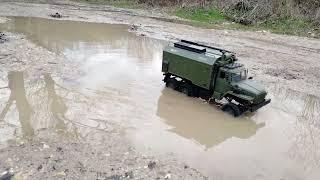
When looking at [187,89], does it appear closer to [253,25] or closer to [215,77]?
[215,77]

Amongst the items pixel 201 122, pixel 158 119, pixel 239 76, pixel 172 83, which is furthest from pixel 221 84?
pixel 158 119

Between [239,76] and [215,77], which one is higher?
[239,76]

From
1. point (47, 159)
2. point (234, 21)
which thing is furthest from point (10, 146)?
point (234, 21)

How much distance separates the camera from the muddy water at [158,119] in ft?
40.1

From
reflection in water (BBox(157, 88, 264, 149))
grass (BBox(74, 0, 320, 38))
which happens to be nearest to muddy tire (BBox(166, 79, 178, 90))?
reflection in water (BBox(157, 88, 264, 149))

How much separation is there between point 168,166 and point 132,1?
26060mm

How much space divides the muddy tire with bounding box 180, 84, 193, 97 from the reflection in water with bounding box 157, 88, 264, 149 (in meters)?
0.29

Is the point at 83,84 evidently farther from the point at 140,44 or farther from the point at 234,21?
the point at 234,21

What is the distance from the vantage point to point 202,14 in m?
31.4

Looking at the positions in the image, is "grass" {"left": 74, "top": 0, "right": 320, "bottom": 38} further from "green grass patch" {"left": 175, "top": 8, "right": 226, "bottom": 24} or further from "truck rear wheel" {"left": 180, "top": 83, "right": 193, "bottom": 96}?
"truck rear wheel" {"left": 180, "top": 83, "right": 193, "bottom": 96}

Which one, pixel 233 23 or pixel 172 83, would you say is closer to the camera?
pixel 172 83

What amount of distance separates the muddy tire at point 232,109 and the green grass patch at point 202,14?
1563 centimetres

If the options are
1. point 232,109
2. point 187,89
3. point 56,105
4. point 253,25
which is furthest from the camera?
point 253,25

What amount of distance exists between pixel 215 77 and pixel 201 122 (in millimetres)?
1896
